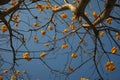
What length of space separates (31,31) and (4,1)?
1940 mm

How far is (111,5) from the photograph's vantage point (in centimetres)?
279

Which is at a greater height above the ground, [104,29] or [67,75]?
[104,29]

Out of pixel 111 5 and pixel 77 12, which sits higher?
pixel 111 5

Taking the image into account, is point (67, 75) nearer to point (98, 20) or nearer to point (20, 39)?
point (20, 39)

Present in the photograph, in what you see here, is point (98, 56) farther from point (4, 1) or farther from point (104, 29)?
point (4, 1)

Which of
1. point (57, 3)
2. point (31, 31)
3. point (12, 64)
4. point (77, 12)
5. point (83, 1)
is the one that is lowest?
point (12, 64)

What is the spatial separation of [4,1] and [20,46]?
6.28 feet

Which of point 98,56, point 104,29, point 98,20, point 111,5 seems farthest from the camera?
point 98,56

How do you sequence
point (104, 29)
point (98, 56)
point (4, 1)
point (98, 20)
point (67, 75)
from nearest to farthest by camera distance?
1. point (4, 1)
2. point (98, 20)
3. point (104, 29)
4. point (98, 56)
5. point (67, 75)

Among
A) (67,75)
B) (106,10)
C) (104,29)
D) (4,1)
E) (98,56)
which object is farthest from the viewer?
(67,75)

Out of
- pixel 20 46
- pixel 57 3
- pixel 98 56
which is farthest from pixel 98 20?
pixel 20 46

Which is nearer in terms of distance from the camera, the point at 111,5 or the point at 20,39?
the point at 111,5

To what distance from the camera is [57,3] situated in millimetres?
4582

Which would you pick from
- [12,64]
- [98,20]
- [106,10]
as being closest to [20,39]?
[12,64]
